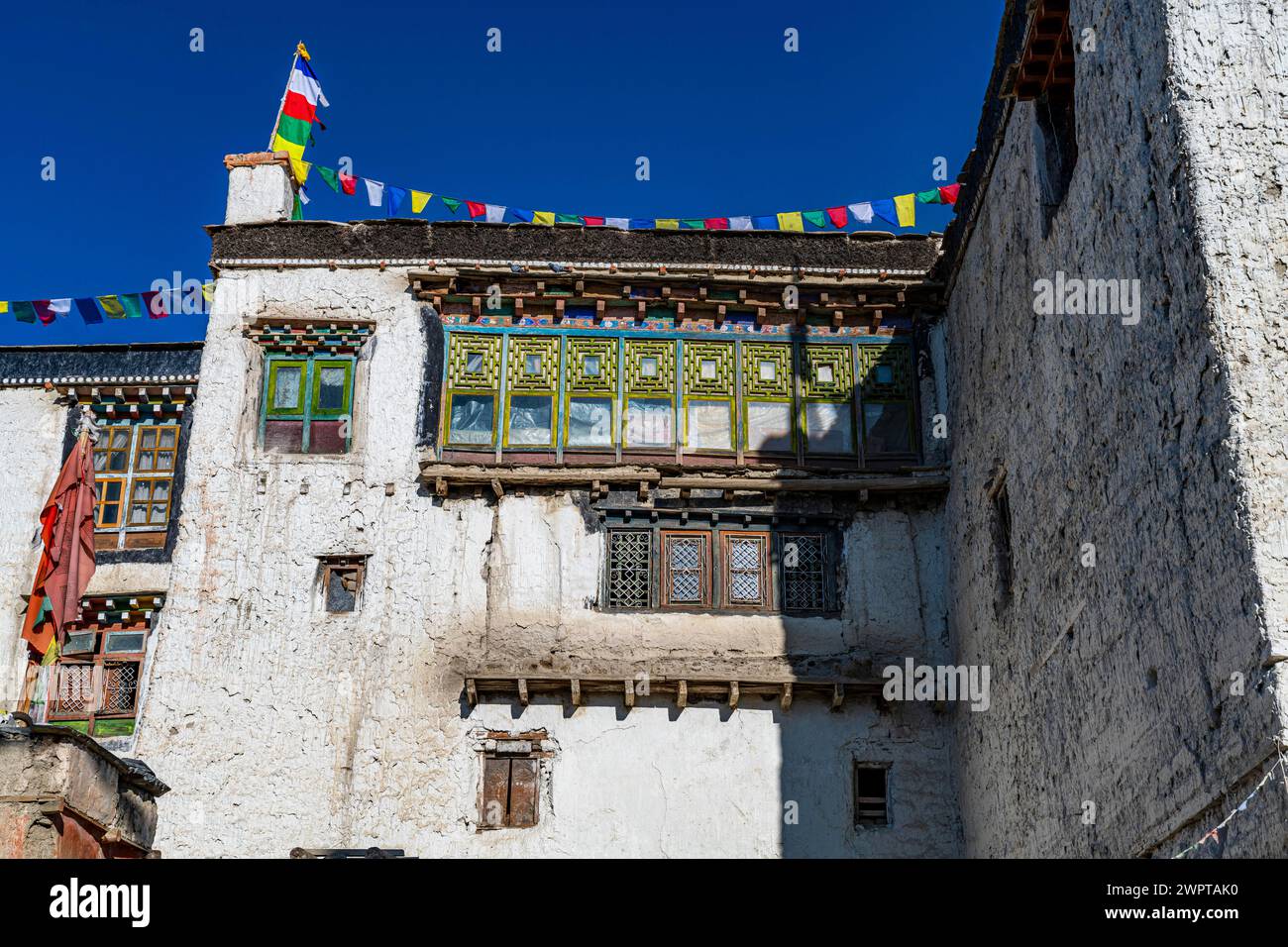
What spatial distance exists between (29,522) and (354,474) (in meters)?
3.64

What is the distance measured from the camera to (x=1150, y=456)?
8.77 meters

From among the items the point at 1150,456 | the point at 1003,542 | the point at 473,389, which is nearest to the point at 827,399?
the point at 1003,542

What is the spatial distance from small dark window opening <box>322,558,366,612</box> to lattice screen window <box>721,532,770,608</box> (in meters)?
3.65

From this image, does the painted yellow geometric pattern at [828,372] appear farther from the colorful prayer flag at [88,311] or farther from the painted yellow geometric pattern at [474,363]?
the colorful prayer flag at [88,311]

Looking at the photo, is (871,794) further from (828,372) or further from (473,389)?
(473,389)

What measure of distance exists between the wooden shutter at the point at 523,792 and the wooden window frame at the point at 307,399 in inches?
146

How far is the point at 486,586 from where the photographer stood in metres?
14.3

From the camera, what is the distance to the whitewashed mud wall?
13500 millimetres

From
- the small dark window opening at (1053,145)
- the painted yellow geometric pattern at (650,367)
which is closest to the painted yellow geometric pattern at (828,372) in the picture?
the painted yellow geometric pattern at (650,367)

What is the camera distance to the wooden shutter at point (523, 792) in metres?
13.5

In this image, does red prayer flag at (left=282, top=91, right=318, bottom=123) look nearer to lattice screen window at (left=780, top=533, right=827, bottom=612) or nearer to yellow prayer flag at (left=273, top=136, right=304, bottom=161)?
yellow prayer flag at (left=273, top=136, right=304, bottom=161)

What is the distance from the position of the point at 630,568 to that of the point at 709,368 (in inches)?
91.7
